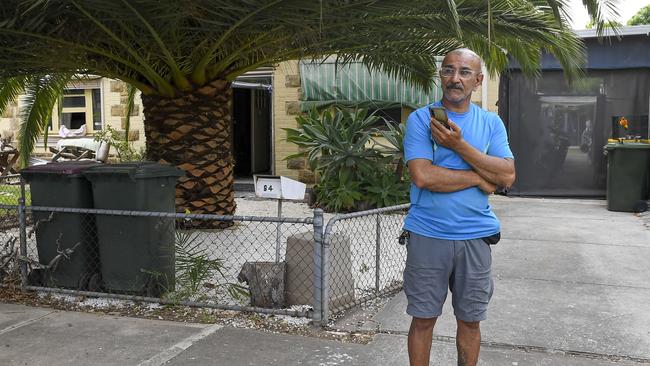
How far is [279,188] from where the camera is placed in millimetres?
5375

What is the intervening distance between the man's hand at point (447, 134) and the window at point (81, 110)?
42.4ft

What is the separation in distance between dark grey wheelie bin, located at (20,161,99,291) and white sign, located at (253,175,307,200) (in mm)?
1460

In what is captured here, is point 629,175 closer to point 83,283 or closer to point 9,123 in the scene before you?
point 83,283

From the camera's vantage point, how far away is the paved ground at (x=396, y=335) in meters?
3.92

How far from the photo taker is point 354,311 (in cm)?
498

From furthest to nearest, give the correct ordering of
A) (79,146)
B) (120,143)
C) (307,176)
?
(79,146) → (120,143) → (307,176)

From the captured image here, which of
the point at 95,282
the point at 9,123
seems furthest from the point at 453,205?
the point at 9,123

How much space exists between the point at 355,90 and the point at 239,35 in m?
5.50

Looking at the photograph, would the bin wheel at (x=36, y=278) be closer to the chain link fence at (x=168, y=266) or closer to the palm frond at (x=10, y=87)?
the chain link fence at (x=168, y=266)

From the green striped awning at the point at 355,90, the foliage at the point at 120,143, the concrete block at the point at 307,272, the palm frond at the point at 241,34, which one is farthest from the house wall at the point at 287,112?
the concrete block at the point at 307,272

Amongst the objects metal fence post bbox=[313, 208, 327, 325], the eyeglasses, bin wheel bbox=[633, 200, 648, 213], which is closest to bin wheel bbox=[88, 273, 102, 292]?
metal fence post bbox=[313, 208, 327, 325]

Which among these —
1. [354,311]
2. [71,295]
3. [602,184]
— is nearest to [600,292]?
[354,311]

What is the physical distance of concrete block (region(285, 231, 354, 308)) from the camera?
4875 mm

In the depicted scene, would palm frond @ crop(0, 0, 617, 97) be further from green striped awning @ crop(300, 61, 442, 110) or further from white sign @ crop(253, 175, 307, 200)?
green striped awning @ crop(300, 61, 442, 110)
